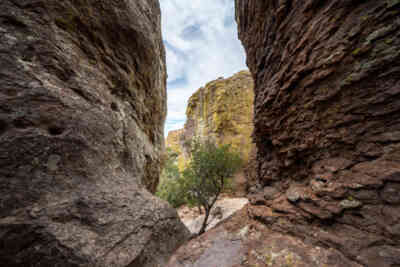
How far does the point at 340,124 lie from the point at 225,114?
14908 millimetres

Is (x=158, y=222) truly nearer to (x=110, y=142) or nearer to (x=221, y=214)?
(x=110, y=142)

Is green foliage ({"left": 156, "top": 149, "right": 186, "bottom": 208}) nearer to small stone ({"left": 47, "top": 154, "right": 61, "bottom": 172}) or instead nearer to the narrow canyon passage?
the narrow canyon passage

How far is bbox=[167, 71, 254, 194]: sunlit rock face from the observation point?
16.5 metres

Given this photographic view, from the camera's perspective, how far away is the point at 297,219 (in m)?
3.07

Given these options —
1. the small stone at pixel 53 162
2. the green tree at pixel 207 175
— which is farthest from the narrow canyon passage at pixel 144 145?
the green tree at pixel 207 175

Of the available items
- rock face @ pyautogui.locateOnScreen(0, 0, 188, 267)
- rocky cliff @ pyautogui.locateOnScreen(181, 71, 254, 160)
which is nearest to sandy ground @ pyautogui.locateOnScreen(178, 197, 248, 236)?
rocky cliff @ pyautogui.locateOnScreen(181, 71, 254, 160)

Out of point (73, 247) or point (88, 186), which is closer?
point (73, 247)

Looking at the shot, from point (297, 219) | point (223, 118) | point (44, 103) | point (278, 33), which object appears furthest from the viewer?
point (223, 118)

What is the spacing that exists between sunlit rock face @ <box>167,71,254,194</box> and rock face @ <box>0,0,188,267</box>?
13726mm

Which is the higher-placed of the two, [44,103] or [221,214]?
[44,103]

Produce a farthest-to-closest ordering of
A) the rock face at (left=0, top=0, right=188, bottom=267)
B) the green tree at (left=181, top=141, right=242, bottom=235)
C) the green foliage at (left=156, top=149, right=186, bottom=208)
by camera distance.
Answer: the green foliage at (left=156, top=149, right=186, bottom=208)
the green tree at (left=181, top=141, right=242, bottom=235)
the rock face at (left=0, top=0, right=188, bottom=267)

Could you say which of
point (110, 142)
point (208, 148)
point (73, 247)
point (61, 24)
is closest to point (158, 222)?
point (73, 247)

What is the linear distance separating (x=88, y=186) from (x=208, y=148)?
27.3 ft

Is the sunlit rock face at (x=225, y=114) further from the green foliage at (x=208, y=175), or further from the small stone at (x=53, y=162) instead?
the small stone at (x=53, y=162)
